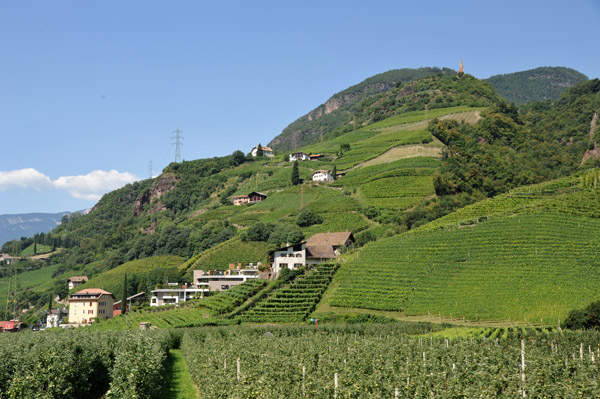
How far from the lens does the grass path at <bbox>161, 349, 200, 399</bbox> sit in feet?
88.3

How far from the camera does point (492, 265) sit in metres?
54.2

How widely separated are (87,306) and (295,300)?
45.7 m

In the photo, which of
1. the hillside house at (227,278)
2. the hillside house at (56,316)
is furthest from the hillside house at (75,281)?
the hillside house at (227,278)

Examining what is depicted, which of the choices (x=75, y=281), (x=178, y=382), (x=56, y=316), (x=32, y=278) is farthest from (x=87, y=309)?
(x=32, y=278)

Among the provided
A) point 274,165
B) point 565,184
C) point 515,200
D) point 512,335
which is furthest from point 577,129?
point 512,335

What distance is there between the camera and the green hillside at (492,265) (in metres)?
47.0

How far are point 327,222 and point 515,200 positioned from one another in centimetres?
3407

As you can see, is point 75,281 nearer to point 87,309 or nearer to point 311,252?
point 87,309

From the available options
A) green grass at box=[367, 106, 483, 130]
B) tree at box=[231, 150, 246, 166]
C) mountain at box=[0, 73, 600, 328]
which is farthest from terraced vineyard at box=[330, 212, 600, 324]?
tree at box=[231, 150, 246, 166]

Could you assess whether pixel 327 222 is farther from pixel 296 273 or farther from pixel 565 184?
pixel 565 184

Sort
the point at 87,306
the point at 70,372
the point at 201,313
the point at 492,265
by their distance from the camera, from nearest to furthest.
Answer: the point at 70,372 < the point at 492,265 < the point at 201,313 < the point at 87,306

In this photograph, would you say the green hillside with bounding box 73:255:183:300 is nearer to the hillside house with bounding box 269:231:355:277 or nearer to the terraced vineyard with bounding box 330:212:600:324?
the hillside house with bounding box 269:231:355:277

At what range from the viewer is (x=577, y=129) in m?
130

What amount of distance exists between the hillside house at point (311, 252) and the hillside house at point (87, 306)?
32.0 metres
